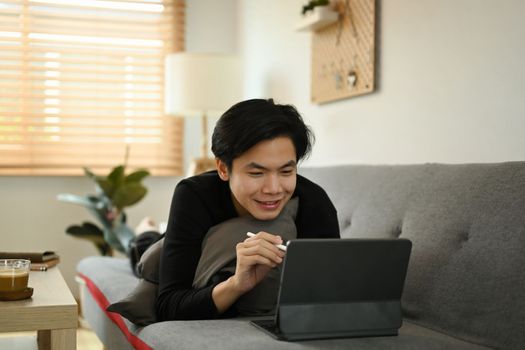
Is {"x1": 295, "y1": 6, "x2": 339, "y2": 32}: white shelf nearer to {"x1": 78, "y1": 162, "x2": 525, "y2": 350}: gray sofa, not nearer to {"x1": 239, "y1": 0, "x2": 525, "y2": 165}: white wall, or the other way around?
{"x1": 239, "y1": 0, "x2": 525, "y2": 165}: white wall

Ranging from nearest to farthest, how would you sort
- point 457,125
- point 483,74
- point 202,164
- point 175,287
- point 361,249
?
point 361,249, point 175,287, point 483,74, point 457,125, point 202,164

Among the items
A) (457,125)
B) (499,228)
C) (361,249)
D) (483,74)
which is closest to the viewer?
A: (361,249)

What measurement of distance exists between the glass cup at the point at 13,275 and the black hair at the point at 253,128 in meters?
0.61

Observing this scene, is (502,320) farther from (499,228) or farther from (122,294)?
(122,294)

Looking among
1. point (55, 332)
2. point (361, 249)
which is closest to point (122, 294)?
point (55, 332)

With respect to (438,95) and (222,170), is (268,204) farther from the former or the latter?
(438,95)

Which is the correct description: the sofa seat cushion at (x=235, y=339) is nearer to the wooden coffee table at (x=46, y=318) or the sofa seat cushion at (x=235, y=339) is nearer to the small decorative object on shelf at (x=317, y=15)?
the wooden coffee table at (x=46, y=318)

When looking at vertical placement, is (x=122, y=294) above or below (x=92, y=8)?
below

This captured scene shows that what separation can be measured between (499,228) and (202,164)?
2672mm

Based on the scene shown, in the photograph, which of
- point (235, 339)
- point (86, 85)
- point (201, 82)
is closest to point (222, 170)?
point (235, 339)

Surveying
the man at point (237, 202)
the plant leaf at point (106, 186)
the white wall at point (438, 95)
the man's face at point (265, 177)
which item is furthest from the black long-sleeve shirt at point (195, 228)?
the plant leaf at point (106, 186)

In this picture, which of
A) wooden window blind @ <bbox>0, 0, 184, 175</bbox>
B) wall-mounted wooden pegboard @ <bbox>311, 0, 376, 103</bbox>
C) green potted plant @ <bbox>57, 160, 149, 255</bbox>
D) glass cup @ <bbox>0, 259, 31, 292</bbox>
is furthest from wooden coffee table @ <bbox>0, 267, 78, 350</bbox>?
wooden window blind @ <bbox>0, 0, 184, 175</bbox>

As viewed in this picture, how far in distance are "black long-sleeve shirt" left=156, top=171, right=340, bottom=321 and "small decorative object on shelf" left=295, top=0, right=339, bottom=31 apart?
1.41 m

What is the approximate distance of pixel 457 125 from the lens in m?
2.30
